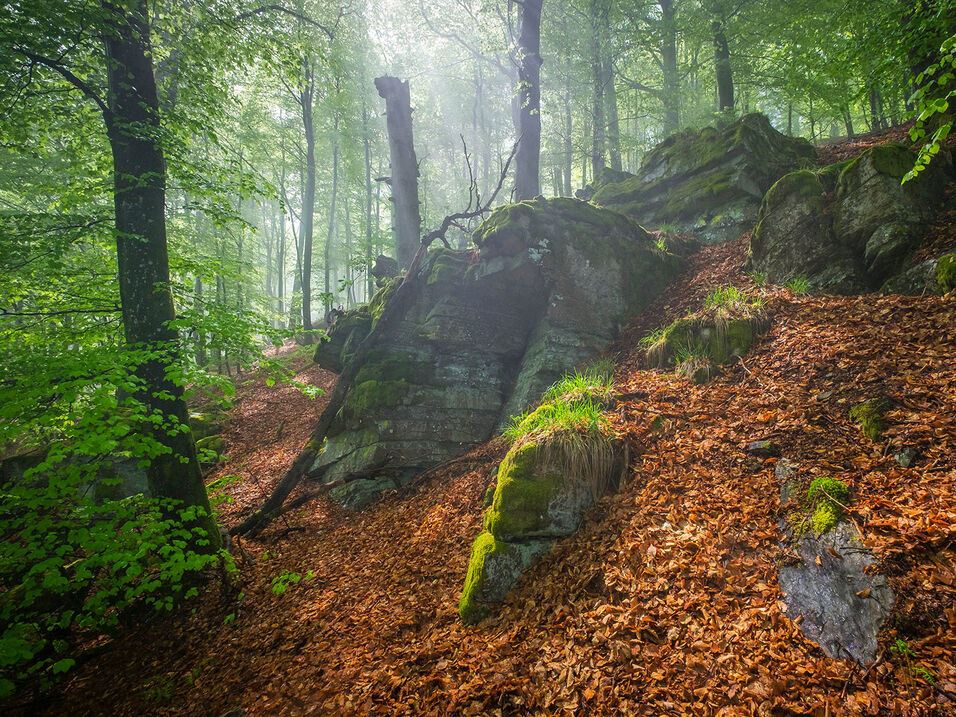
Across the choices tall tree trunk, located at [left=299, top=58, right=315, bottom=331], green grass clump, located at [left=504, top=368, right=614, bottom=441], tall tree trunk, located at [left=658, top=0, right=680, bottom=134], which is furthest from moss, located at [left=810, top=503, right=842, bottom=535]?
tall tree trunk, located at [left=299, top=58, right=315, bottom=331]

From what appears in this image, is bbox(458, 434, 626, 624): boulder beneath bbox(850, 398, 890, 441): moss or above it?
beneath

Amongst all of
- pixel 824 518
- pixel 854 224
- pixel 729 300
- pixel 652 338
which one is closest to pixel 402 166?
pixel 652 338

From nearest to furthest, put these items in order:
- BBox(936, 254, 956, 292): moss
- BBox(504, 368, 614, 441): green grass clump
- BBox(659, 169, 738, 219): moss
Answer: BBox(936, 254, 956, 292): moss → BBox(504, 368, 614, 441): green grass clump → BBox(659, 169, 738, 219): moss

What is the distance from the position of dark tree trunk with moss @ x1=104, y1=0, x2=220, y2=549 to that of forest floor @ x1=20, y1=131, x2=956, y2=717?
171cm

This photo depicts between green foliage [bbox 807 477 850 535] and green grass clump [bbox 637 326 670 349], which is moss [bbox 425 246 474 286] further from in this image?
green foliage [bbox 807 477 850 535]

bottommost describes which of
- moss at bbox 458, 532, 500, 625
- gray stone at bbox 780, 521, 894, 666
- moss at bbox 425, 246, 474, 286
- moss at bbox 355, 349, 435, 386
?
moss at bbox 458, 532, 500, 625

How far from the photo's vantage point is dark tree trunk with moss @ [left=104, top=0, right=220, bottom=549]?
4.59 meters

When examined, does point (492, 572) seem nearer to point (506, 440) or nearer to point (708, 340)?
point (506, 440)

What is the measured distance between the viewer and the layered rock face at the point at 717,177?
8477 mm

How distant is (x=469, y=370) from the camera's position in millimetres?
7242

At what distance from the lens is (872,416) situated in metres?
3.22

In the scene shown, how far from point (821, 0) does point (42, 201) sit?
78.9 ft

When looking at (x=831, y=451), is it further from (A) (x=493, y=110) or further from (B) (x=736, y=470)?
(A) (x=493, y=110)

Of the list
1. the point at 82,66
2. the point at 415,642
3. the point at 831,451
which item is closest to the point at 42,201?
the point at 82,66
